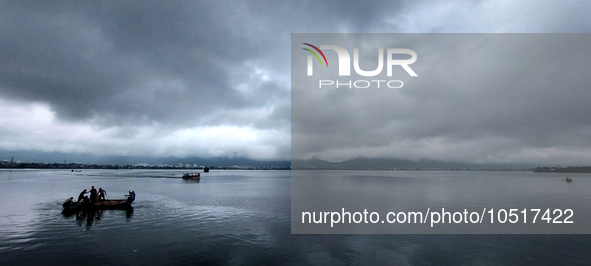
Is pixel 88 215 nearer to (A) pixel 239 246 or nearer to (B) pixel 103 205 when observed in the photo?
(B) pixel 103 205

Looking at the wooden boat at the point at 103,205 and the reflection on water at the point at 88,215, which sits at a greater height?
the wooden boat at the point at 103,205

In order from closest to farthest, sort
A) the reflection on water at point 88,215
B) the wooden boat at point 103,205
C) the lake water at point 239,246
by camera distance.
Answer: the lake water at point 239,246
the reflection on water at point 88,215
the wooden boat at point 103,205

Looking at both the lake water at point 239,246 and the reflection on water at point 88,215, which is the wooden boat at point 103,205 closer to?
the reflection on water at point 88,215

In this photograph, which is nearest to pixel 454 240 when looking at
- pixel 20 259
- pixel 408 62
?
pixel 408 62

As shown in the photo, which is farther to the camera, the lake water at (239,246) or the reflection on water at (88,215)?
the reflection on water at (88,215)

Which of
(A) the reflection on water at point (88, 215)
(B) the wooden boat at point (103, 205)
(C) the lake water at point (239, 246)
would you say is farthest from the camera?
(B) the wooden boat at point (103, 205)

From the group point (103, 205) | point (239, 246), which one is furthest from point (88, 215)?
point (239, 246)

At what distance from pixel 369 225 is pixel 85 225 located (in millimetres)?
28850

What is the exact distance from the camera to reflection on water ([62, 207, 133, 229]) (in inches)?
1091

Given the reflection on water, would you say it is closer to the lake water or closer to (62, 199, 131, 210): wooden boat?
the lake water

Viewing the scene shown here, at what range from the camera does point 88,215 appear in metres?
31.6

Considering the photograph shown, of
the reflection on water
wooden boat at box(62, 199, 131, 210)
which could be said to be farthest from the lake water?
wooden boat at box(62, 199, 131, 210)

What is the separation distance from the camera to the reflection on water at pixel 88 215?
1091 inches

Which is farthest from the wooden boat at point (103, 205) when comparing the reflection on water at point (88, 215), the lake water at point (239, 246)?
the lake water at point (239, 246)
